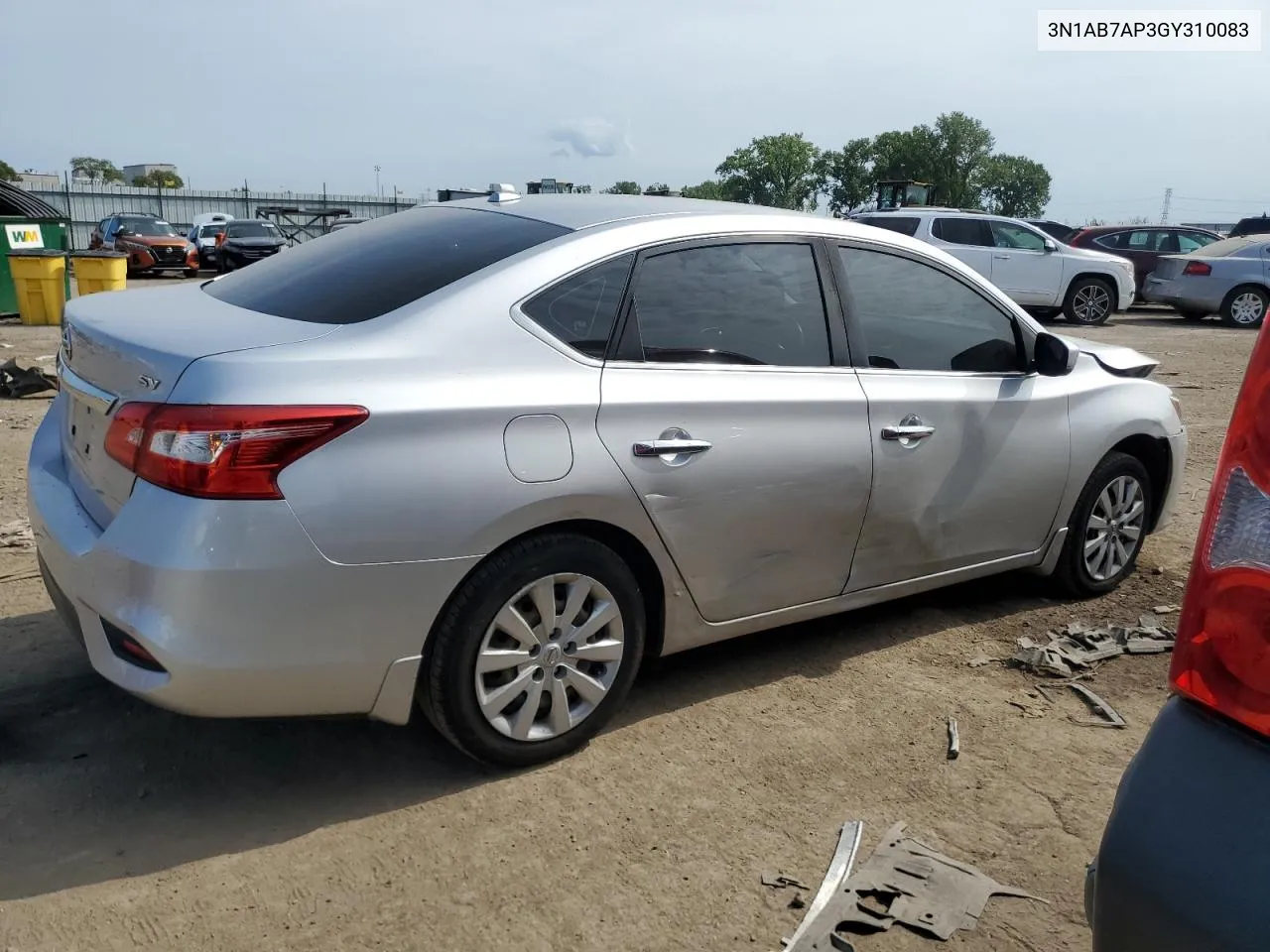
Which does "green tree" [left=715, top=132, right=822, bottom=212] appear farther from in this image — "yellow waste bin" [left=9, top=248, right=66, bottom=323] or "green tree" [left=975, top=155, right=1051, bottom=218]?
"yellow waste bin" [left=9, top=248, right=66, bottom=323]

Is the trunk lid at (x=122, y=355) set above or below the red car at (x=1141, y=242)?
below

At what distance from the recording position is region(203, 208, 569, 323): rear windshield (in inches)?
126

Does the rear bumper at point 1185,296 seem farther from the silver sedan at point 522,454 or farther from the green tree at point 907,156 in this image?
the green tree at point 907,156

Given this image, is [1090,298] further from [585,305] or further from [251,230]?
[251,230]

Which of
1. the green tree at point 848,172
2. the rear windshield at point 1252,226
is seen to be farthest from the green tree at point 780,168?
the rear windshield at point 1252,226

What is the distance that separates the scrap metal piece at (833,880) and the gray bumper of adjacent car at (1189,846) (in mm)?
1219

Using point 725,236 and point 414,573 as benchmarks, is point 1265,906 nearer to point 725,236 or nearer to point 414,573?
point 414,573

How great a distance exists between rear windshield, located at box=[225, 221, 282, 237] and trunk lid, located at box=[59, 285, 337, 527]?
24.8 meters

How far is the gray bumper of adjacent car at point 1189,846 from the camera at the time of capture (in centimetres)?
131

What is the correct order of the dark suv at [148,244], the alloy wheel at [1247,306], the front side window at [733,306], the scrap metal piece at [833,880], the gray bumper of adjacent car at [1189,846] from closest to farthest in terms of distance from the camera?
the gray bumper of adjacent car at [1189,846] → the scrap metal piece at [833,880] → the front side window at [733,306] → the alloy wheel at [1247,306] → the dark suv at [148,244]

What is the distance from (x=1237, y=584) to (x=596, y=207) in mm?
2711

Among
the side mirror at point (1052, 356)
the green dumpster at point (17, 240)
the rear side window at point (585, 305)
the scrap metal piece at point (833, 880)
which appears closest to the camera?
the scrap metal piece at point (833, 880)

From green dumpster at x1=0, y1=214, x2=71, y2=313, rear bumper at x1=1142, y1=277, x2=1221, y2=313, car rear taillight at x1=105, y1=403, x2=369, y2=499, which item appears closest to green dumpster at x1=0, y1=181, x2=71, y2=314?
green dumpster at x1=0, y1=214, x2=71, y2=313

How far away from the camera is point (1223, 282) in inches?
702
